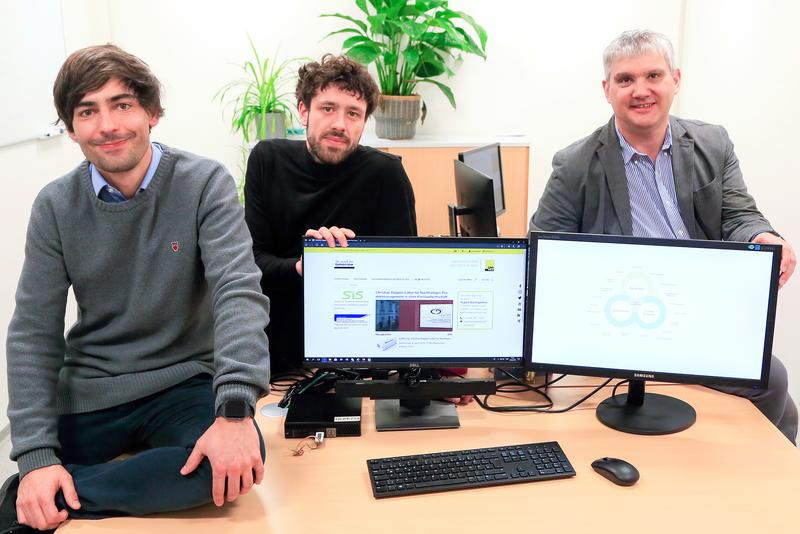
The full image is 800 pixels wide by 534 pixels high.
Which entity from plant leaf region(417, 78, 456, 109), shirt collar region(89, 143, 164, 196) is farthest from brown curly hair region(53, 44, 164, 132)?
plant leaf region(417, 78, 456, 109)

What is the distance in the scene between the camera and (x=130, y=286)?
1.64 m

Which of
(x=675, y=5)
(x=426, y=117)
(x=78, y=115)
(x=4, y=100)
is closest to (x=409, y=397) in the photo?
(x=78, y=115)

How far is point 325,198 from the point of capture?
230 cm

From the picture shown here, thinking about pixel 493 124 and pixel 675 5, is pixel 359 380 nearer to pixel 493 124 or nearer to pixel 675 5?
pixel 493 124

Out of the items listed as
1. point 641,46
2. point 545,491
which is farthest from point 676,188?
point 545,491

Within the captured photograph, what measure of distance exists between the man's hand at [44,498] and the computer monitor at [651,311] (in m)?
1.00

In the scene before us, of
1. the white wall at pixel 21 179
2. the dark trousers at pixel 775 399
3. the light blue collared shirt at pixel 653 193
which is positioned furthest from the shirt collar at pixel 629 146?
the white wall at pixel 21 179

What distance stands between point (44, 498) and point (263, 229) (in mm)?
1141

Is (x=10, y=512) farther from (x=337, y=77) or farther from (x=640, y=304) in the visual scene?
(x=337, y=77)

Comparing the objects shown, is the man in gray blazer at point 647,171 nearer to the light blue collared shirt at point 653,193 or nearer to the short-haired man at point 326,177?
the light blue collared shirt at point 653,193

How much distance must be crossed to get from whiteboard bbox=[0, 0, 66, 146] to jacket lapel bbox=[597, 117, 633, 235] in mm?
2390

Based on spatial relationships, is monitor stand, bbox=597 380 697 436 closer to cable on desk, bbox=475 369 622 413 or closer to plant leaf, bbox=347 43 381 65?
cable on desk, bbox=475 369 622 413

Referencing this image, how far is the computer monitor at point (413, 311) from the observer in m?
1.59

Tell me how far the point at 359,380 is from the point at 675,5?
3833mm
